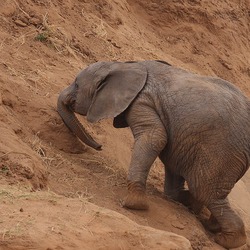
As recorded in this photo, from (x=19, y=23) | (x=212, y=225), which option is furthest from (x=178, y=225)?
(x=19, y=23)

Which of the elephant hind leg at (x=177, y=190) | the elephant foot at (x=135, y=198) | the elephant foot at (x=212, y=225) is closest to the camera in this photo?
the elephant foot at (x=135, y=198)

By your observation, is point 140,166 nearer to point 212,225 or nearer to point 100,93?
point 100,93

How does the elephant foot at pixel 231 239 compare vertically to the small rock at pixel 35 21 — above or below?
above

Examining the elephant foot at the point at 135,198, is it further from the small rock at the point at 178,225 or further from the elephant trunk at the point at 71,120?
the elephant trunk at the point at 71,120

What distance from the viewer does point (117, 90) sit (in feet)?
31.0

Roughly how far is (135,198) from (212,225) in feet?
3.79

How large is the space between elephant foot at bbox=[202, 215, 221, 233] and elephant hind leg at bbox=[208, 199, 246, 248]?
0.76 feet

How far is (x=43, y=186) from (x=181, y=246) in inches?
75.1

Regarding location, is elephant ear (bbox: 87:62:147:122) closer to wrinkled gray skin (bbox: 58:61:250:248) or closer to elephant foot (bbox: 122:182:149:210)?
wrinkled gray skin (bbox: 58:61:250:248)

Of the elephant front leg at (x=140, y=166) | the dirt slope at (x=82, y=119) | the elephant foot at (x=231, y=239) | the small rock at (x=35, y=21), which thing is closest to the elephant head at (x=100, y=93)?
the dirt slope at (x=82, y=119)

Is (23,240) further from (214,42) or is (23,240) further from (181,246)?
(214,42)

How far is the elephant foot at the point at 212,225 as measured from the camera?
953 centimetres

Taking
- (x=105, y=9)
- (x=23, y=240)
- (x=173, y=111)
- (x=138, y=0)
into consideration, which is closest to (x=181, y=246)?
(x=23, y=240)

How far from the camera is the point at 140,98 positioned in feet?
30.3
